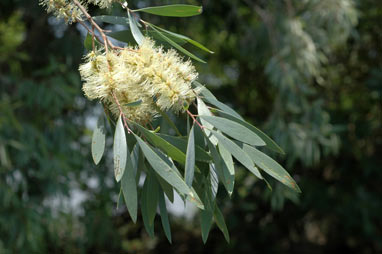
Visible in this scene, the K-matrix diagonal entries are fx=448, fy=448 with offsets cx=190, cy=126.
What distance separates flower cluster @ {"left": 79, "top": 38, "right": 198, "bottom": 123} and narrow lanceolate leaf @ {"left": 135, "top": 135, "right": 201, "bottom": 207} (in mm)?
73

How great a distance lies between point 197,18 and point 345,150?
1.93 meters

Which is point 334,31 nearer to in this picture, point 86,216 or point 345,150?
point 345,150

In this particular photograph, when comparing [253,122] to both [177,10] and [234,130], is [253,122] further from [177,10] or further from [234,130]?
[234,130]

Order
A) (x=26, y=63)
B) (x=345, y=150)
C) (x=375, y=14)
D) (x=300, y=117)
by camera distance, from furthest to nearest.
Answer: (x=375, y=14) < (x=345, y=150) < (x=26, y=63) < (x=300, y=117)

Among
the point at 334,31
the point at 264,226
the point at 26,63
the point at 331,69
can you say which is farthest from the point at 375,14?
the point at 26,63

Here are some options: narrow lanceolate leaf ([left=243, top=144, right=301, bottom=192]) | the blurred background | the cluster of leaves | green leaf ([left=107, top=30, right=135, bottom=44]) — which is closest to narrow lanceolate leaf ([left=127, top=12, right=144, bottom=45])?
the cluster of leaves

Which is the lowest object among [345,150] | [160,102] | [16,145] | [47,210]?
[345,150]

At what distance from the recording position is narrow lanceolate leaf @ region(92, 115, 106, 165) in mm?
834

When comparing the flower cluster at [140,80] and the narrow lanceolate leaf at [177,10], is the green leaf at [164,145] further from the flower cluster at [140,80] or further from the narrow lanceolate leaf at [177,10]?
the narrow lanceolate leaf at [177,10]

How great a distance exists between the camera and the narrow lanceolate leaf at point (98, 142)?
32.8 inches

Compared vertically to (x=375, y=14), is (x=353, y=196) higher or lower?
lower

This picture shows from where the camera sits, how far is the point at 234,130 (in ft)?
2.78

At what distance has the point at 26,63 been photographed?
3930mm

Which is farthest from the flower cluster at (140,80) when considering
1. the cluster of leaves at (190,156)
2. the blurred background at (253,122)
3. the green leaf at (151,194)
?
the blurred background at (253,122)
